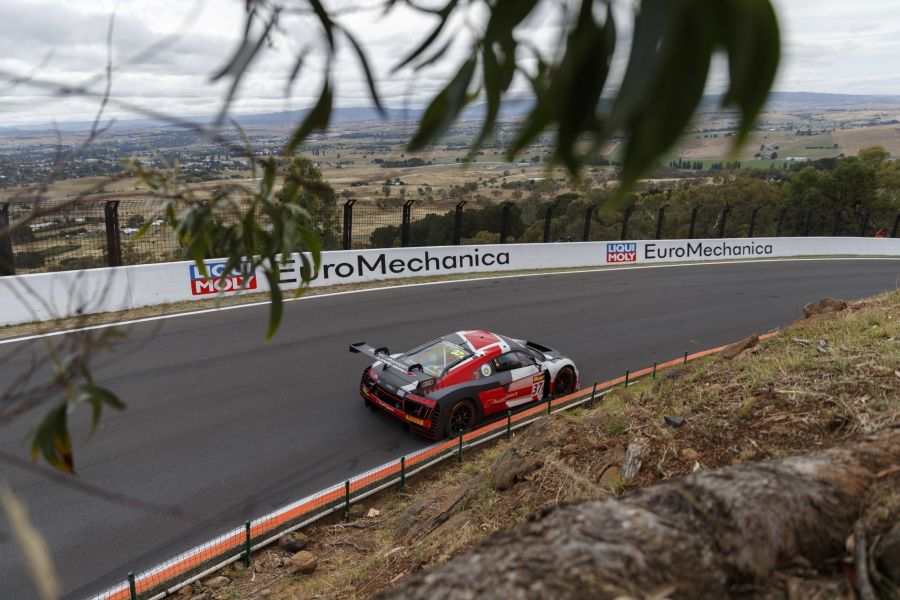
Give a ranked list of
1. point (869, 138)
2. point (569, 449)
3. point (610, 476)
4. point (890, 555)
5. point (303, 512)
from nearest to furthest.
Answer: point (890, 555) < point (610, 476) < point (569, 449) < point (303, 512) < point (869, 138)

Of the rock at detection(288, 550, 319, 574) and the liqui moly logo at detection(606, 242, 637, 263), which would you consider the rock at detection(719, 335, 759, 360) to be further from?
the liqui moly logo at detection(606, 242, 637, 263)

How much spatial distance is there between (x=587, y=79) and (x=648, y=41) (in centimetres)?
15

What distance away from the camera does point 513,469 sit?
619 cm

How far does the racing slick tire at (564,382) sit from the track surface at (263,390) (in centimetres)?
121

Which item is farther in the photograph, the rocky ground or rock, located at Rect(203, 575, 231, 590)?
rock, located at Rect(203, 575, 231, 590)

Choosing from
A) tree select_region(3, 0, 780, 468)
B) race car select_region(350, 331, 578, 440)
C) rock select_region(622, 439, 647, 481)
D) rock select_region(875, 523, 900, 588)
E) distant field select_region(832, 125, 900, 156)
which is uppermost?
distant field select_region(832, 125, 900, 156)

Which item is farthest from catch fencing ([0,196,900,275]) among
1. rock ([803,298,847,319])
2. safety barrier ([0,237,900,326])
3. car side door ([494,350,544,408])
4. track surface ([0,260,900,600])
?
rock ([803,298,847,319])

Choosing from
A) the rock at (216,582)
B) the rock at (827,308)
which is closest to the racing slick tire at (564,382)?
the rock at (827,308)

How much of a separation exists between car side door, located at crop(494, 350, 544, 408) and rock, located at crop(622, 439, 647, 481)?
4213 millimetres

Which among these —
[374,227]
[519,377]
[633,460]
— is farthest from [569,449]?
[374,227]

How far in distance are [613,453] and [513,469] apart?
98 centimetres

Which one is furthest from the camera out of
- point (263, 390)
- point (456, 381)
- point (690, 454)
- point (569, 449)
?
point (263, 390)

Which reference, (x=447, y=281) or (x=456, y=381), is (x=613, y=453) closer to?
(x=456, y=381)

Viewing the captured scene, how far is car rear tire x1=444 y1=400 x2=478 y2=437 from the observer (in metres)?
8.88
